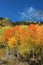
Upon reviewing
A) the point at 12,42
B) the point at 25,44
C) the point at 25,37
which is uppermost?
the point at 25,37

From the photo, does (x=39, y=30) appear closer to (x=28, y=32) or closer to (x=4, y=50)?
(x=28, y=32)

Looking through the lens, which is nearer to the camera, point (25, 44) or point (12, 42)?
point (25, 44)

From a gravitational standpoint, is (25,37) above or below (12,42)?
above

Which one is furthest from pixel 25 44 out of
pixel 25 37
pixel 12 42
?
pixel 12 42

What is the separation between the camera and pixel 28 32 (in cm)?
5612

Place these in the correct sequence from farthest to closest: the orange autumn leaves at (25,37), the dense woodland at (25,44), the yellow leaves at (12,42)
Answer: the yellow leaves at (12,42) → the dense woodland at (25,44) → the orange autumn leaves at (25,37)

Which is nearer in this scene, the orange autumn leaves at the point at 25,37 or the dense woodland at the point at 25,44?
the orange autumn leaves at the point at 25,37

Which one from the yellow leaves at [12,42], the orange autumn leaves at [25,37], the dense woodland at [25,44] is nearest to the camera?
Result: the orange autumn leaves at [25,37]

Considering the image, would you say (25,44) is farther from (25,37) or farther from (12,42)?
(12,42)

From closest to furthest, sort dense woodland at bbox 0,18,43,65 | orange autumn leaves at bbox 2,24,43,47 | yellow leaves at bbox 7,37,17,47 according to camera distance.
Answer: orange autumn leaves at bbox 2,24,43,47, dense woodland at bbox 0,18,43,65, yellow leaves at bbox 7,37,17,47

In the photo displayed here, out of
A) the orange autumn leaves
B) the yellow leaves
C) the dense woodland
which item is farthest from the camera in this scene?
the yellow leaves

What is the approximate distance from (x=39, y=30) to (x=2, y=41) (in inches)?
580

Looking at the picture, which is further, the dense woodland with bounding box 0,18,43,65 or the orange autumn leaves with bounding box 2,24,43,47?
the dense woodland with bounding box 0,18,43,65

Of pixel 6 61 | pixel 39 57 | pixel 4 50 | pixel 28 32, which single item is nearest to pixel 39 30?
pixel 28 32
